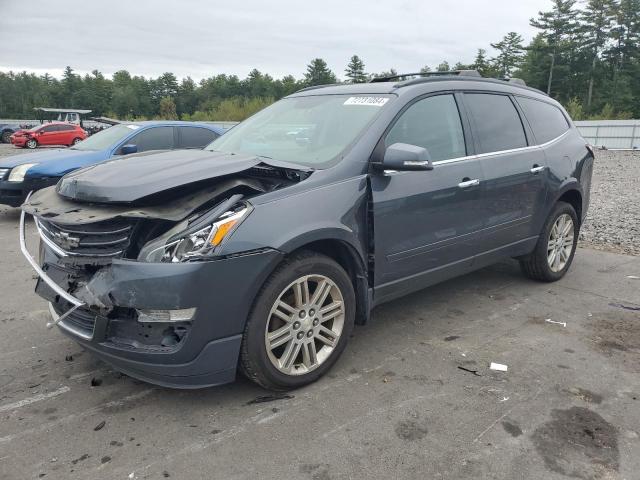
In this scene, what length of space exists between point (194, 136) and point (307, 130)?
19.5ft

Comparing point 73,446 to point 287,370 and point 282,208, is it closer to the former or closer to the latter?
point 287,370

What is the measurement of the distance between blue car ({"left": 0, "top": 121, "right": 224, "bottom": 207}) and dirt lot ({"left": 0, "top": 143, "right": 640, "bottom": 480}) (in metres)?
4.44

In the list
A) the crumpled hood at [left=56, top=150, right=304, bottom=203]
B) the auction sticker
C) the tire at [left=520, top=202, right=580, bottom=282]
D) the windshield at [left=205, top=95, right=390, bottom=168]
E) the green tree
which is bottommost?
the tire at [left=520, top=202, right=580, bottom=282]

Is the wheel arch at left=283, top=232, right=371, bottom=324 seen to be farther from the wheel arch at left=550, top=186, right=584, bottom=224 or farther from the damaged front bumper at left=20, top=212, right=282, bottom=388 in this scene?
the wheel arch at left=550, top=186, right=584, bottom=224

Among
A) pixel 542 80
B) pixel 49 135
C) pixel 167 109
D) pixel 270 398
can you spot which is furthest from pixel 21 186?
pixel 167 109

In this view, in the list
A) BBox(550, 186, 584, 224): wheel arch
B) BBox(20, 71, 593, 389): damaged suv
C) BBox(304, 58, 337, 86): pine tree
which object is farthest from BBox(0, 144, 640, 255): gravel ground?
BBox(304, 58, 337, 86): pine tree

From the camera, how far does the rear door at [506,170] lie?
4246 mm

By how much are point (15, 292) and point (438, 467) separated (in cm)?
432

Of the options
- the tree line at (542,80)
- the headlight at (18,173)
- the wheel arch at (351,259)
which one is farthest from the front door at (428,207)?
the tree line at (542,80)

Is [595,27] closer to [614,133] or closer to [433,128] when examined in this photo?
[614,133]

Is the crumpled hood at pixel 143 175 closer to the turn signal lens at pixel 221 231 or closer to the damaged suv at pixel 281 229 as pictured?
the damaged suv at pixel 281 229

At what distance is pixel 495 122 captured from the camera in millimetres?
4469

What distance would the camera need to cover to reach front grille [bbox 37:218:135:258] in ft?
8.98

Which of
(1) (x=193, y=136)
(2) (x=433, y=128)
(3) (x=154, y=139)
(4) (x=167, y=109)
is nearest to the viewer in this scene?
(2) (x=433, y=128)
